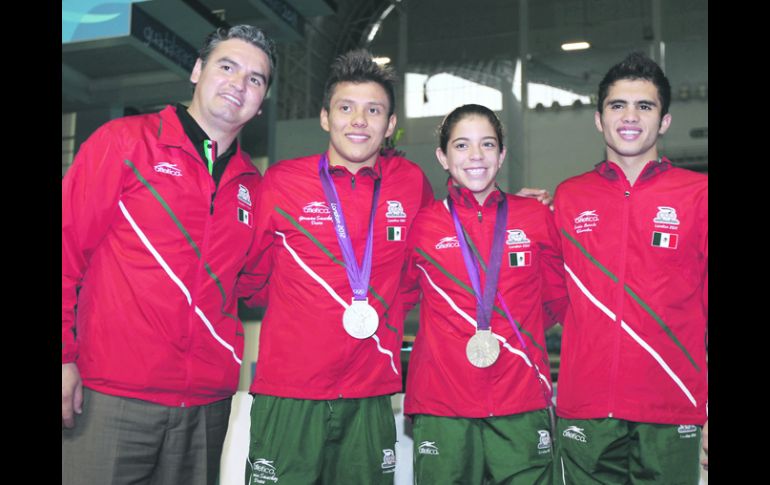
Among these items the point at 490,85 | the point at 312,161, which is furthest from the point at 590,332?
the point at 490,85

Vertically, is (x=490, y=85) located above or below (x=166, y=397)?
above

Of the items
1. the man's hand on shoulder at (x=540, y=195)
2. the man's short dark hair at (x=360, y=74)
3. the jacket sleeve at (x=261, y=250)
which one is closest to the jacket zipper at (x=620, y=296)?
the man's hand on shoulder at (x=540, y=195)

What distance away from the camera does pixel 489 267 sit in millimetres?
3000

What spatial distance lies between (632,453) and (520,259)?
89cm

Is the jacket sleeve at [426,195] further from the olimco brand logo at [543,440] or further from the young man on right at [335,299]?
the olimco brand logo at [543,440]

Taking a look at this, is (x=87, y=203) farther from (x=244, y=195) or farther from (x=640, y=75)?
(x=640, y=75)

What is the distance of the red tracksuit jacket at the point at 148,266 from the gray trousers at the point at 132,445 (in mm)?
54

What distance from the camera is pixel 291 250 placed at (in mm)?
3035

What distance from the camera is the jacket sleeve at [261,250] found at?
10.0 feet

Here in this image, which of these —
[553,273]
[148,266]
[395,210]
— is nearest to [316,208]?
[395,210]

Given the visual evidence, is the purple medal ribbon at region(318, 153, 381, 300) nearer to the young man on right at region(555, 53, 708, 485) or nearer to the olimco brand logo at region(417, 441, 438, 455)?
the olimco brand logo at region(417, 441, 438, 455)
